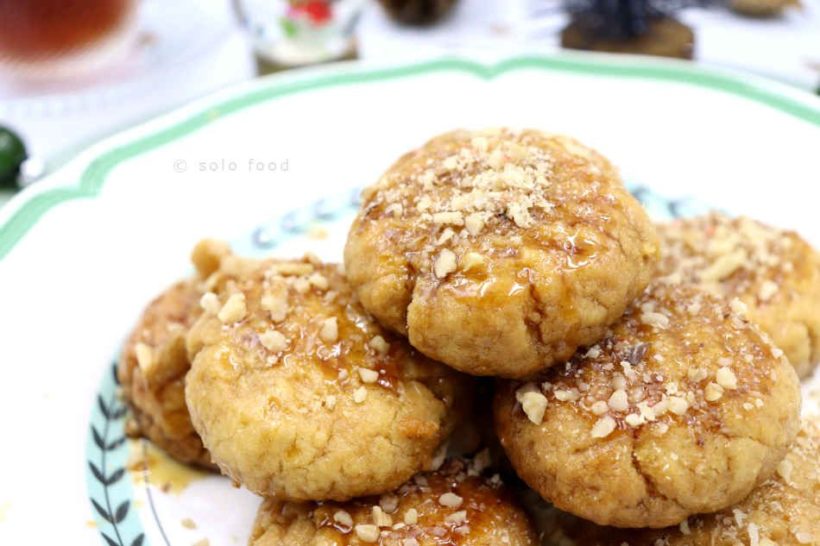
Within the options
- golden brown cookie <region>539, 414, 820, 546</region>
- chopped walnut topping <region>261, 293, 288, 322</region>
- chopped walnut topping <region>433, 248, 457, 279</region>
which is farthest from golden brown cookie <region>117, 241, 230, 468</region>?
golden brown cookie <region>539, 414, 820, 546</region>

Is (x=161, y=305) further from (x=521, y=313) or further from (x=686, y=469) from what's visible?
(x=686, y=469)

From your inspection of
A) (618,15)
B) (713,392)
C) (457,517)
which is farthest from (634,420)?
(618,15)

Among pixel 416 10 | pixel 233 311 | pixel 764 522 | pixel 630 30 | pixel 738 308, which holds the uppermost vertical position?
pixel 233 311

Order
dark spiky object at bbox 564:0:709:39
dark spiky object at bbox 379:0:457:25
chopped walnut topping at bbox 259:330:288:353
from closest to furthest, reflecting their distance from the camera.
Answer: chopped walnut topping at bbox 259:330:288:353 < dark spiky object at bbox 564:0:709:39 < dark spiky object at bbox 379:0:457:25

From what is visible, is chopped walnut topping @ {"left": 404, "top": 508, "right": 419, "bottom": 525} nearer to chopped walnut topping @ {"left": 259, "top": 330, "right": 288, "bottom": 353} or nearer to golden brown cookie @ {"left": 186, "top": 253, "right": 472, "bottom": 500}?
golden brown cookie @ {"left": 186, "top": 253, "right": 472, "bottom": 500}

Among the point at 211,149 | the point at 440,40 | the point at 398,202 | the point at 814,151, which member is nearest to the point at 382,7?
the point at 440,40

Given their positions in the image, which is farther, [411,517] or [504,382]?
[504,382]

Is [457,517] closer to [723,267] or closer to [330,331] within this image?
[330,331]
